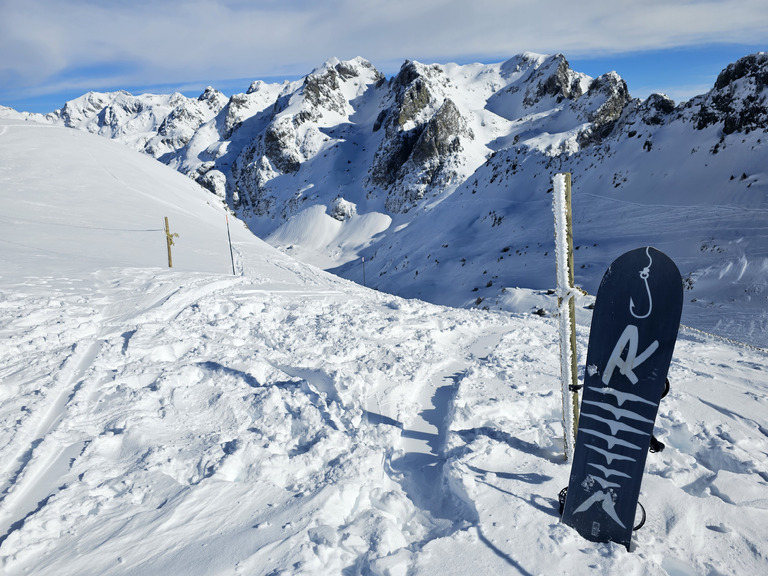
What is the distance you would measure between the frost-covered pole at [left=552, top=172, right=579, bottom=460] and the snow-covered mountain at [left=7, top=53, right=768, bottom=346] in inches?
472

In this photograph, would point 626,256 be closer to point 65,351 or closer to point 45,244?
point 65,351

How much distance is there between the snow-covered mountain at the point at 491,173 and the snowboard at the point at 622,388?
12303 millimetres

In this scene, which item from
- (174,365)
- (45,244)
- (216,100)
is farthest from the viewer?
(216,100)

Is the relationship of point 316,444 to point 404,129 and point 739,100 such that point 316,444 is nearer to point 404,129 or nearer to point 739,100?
point 739,100

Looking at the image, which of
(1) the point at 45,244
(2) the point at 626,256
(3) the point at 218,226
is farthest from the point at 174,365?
(3) the point at 218,226

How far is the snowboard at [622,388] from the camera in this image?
3102mm

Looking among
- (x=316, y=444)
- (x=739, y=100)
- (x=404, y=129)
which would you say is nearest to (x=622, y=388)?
(x=316, y=444)

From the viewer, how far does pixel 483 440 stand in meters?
4.70

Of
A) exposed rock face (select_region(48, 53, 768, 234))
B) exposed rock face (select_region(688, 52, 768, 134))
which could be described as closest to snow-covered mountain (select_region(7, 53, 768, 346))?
exposed rock face (select_region(688, 52, 768, 134))

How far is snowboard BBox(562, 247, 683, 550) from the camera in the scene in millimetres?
3102

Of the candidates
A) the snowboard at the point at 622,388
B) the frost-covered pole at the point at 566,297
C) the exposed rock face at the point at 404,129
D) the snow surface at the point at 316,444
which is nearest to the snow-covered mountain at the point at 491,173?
the exposed rock face at the point at 404,129

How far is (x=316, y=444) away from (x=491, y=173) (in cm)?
3976

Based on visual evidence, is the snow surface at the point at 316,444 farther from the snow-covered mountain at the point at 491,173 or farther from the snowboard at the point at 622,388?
the snow-covered mountain at the point at 491,173

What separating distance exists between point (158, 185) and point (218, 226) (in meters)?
6.75
